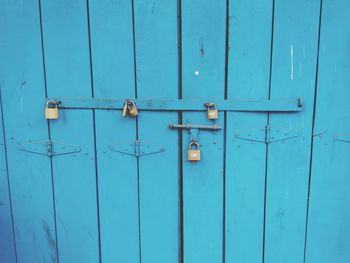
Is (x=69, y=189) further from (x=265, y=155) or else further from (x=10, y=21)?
(x=265, y=155)

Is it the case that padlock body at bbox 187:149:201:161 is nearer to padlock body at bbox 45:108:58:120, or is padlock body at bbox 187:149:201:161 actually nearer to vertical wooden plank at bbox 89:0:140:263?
vertical wooden plank at bbox 89:0:140:263

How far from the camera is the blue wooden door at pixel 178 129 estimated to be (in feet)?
4.52

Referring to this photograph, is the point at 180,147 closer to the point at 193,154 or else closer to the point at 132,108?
the point at 193,154

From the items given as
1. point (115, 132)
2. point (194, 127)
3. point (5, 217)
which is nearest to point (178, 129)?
point (194, 127)

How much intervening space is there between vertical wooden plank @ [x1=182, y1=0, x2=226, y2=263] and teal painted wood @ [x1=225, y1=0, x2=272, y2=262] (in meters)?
0.04

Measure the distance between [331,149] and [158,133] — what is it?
76 cm

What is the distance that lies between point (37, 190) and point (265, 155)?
1.09 metres

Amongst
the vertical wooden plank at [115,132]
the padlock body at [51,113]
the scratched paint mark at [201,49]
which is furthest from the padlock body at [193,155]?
the padlock body at [51,113]

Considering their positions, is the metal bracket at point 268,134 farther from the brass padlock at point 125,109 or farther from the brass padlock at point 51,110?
the brass padlock at point 51,110

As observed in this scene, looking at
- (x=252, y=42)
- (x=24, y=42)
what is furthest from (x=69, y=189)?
(x=252, y=42)

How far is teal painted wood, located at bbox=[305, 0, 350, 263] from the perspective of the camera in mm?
1345

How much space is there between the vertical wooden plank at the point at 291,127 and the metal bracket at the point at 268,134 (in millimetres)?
18

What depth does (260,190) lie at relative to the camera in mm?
1502

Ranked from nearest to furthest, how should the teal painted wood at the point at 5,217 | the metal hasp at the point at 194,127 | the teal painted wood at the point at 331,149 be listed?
the teal painted wood at the point at 331,149
the metal hasp at the point at 194,127
the teal painted wood at the point at 5,217
